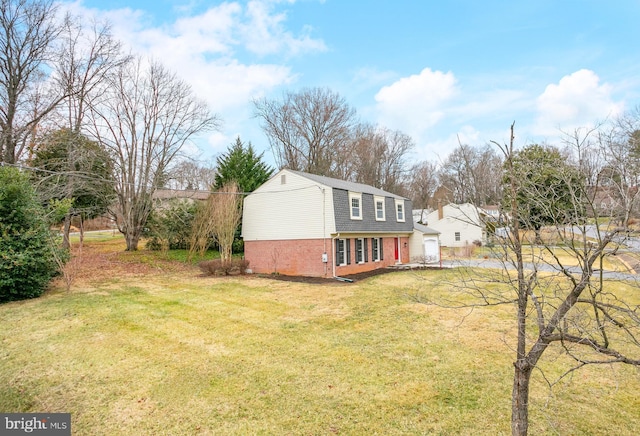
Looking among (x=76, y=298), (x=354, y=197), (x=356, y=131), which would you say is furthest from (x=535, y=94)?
(x=356, y=131)

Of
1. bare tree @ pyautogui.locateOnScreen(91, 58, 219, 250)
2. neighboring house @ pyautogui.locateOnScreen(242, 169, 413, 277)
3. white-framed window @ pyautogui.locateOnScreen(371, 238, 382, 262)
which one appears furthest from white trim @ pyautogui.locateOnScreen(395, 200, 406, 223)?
bare tree @ pyautogui.locateOnScreen(91, 58, 219, 250)

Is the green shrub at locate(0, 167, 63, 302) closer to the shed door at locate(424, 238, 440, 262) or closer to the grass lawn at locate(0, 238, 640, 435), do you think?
the grass lawn at locate(0, 238, 640, 435)

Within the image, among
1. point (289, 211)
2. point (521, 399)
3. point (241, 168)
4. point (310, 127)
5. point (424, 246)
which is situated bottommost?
point (521, 399)

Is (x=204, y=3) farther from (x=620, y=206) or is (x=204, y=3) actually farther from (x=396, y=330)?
(x=620, y=206)

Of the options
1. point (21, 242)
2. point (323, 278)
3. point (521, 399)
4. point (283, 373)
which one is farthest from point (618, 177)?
point (21, 242)

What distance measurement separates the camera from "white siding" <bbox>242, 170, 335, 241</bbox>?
15922 millimetres

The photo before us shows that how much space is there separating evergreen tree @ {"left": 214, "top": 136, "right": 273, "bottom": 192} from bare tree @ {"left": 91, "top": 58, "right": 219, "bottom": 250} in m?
2.98

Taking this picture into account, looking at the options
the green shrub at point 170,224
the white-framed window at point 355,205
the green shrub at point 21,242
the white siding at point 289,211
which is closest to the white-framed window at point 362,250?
the white-framed window at point 355,205

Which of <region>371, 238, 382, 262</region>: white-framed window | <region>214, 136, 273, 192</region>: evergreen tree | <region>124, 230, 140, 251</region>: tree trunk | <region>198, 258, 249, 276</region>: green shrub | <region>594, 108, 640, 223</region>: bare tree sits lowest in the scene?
<region>198, 258, 249, 276</region>: green shrub

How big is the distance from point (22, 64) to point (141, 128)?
715cm

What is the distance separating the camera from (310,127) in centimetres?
3241

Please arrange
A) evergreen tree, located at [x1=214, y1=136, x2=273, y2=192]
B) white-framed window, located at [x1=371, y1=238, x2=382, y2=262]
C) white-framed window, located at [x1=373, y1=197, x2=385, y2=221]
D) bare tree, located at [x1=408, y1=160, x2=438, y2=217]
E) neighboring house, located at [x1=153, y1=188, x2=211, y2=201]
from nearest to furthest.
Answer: white-framed window, located at [x1=371, y1=238, x2=382, y2=262], white-framed window, located at [x1=373, y1=197, x2=385, y2=221], neighboring house, located at [x1=153, y1=188, x2=211, y2=201], evergreen tree, located at [x1=214, y1=136, x2=273, y2=192], bare tree, located at [x1=408, y1=160, x2=438, y2=217]

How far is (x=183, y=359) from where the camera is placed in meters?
6.12

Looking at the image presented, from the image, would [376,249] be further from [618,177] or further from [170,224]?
[618,177]
